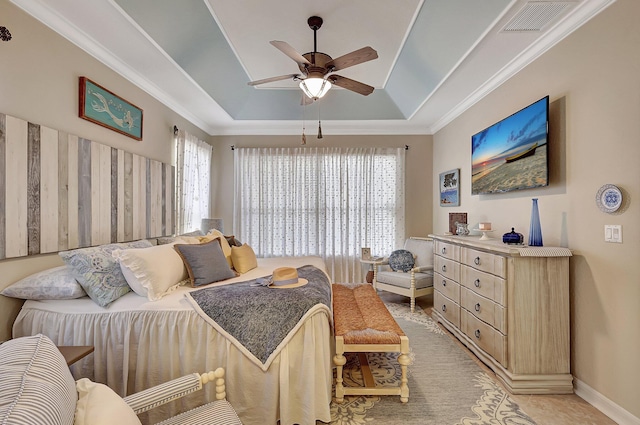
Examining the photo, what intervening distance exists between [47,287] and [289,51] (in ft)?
7.59

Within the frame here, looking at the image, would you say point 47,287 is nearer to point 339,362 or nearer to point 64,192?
point 64,192

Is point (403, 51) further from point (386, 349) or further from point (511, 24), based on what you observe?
point (386, 349)

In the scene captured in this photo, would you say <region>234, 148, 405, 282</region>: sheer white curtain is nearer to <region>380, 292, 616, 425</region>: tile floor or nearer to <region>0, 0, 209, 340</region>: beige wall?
<region>0, 0, 209, 340</region>: beige wall

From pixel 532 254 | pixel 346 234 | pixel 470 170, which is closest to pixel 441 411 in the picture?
pixel 532 254

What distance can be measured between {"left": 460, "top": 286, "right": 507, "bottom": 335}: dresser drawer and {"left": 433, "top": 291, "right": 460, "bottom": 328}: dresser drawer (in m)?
0.18

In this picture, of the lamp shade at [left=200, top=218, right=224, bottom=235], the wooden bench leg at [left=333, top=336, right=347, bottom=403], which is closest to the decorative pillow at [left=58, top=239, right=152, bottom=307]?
the wooden bench leg at [left=333, top=336, right=347, bottom=403]

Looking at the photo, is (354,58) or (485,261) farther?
(485,261)

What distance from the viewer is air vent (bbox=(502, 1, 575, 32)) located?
2100 mm

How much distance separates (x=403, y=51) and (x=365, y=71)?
1.87ft

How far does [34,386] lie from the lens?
822 mm

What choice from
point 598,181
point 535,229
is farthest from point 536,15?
point 535,229

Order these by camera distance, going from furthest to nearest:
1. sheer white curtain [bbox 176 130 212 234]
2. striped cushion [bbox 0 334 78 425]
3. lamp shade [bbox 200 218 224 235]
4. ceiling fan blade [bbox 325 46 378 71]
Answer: lamp shade [bbox 200 218 224 235], sheer white curtain [bbox 176 130 212 234], ceiling fan blade [bbox 325 46 378 71], striped cushion [bbox 0 334 78 425]

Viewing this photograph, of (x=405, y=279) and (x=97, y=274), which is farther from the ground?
(x=97, y=274)

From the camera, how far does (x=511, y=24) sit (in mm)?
2320
